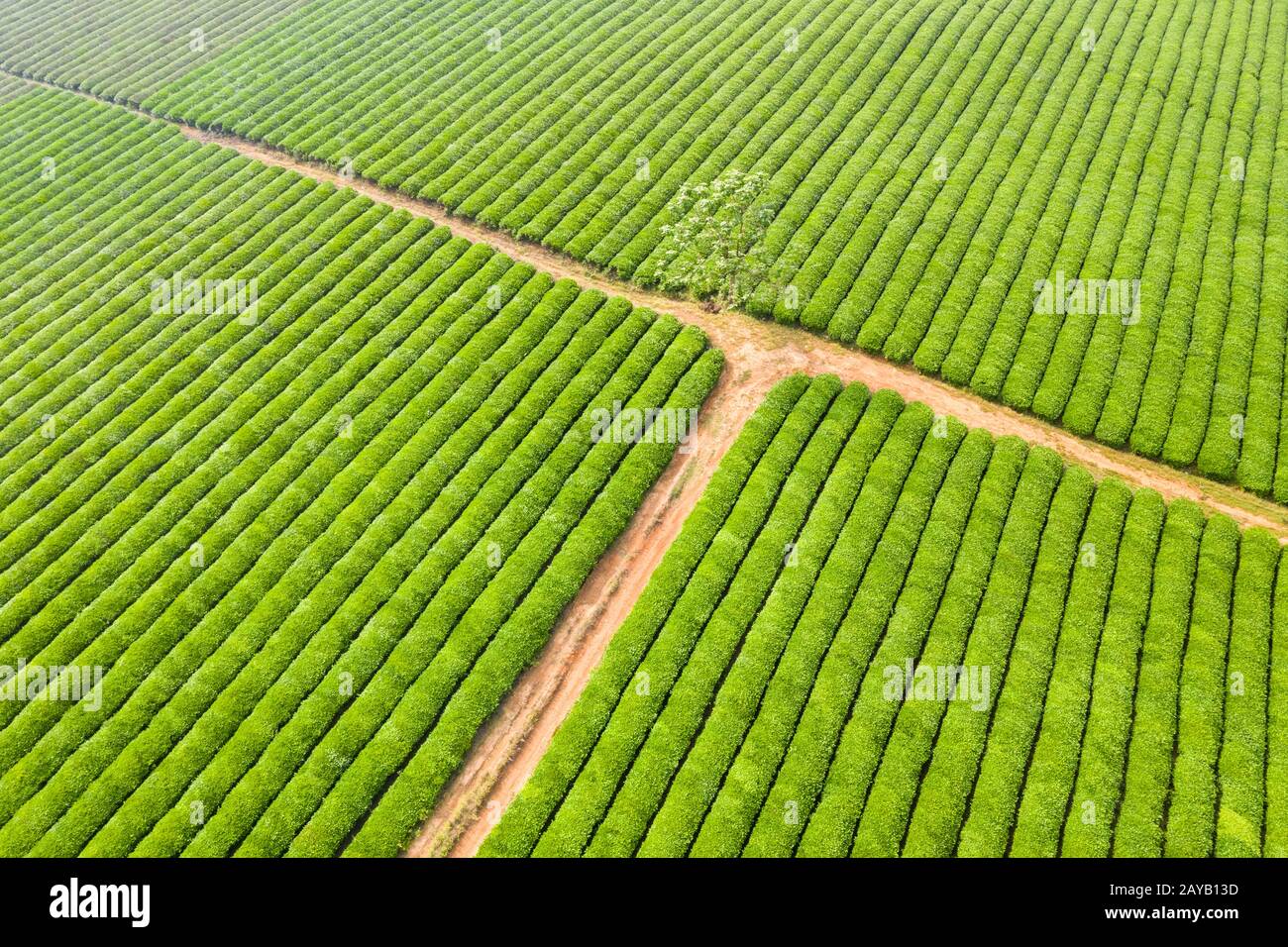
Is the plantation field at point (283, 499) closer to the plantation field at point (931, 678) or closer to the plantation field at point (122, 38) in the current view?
the plantation field at point (931, 678)

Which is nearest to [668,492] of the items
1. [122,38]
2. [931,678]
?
[931,678]

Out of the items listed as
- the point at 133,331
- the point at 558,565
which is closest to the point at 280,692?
the point at 558,565

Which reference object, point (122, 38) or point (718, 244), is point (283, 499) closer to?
point (718, 244)

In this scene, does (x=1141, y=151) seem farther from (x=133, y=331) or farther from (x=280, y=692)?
(x=133, y=331)

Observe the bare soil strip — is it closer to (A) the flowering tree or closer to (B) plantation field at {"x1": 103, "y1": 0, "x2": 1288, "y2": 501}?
(B) plantation field at {"x1": 103, "y1": 0, "x2": 1288, "y2": 501}

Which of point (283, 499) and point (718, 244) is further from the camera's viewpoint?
point (718, 244)

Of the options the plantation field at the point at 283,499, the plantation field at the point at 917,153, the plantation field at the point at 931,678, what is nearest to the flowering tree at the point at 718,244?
the plantation field at the point at 917,153
